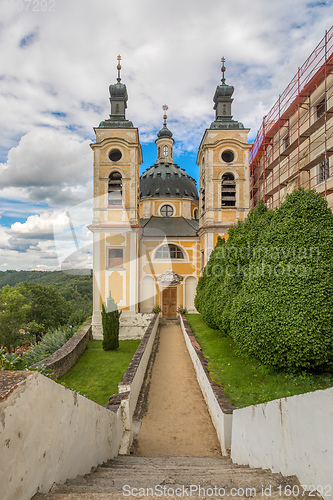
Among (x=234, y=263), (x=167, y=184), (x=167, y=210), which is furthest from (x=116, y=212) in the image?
(x=234, y=263)

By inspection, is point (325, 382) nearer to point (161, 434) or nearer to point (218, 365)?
point (218, 365)

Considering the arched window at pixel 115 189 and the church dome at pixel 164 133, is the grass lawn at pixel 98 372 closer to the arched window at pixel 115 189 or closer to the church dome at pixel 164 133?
the arched window at pixel 115 189

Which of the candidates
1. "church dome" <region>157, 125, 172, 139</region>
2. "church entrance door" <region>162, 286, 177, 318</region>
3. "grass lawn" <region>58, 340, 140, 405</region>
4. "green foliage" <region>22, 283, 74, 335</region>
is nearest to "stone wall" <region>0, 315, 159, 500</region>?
"grass lawn" <region>58, 340, 140, 405</region>

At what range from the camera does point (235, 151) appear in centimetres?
2022

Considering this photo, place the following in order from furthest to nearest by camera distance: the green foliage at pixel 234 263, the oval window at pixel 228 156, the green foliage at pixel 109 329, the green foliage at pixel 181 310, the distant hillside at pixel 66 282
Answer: the distant hillside at pixel 66 282
the green foliage at pixel 181 310
the oval window at pixel 228 156
the green foliage at pixel 109 329
the green foliage at pixel 234 263

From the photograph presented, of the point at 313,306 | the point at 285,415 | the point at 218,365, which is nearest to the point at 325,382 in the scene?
the point at 313,306

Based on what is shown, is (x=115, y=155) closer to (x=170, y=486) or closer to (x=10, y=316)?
(x=10, y=316)

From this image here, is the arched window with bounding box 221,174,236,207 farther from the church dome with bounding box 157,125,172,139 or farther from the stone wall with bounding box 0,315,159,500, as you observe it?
the stone wall with bounding box 0,315,159,500

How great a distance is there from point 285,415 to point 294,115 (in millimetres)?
16064

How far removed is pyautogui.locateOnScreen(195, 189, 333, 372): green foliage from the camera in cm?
574

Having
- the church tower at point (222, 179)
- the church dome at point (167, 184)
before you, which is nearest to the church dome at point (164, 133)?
the church dome at point (167, 184)

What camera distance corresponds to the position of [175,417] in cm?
712

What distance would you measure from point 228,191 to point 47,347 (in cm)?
1618

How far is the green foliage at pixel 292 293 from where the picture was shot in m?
5.74
